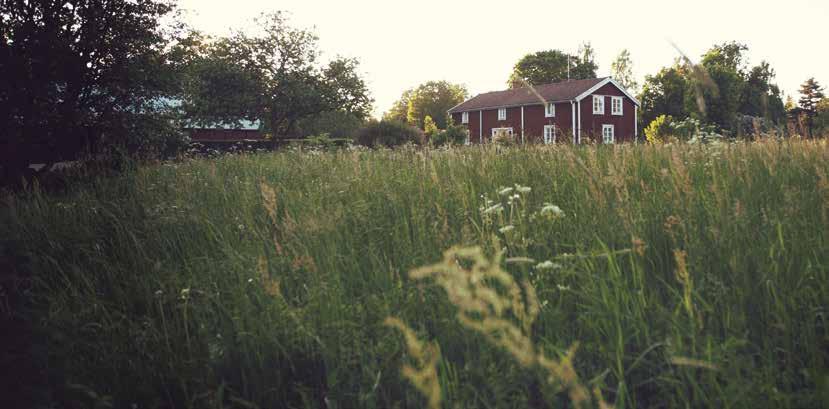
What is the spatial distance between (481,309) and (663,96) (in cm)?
6045

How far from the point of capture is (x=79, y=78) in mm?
11758

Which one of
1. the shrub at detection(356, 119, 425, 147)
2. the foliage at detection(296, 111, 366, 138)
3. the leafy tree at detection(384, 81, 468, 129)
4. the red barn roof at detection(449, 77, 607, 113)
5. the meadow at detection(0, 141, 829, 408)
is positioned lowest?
the meadow at detection(0, 141, 829, 408)

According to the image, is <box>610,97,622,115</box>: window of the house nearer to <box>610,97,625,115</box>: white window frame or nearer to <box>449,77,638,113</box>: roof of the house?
<box>610,97,625,115</box>: white window frame

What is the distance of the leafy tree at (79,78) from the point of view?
10.8m

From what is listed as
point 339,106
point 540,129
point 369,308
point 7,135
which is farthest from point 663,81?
point 369,308

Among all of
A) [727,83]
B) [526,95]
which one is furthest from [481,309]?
[727,83]

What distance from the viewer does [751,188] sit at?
3.49 meters

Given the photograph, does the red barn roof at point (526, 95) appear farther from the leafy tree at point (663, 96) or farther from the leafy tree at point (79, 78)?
the leafy tree at point (79, 78)

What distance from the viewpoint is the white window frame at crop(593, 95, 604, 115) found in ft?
141

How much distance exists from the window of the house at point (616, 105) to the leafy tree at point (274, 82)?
66.9 ft

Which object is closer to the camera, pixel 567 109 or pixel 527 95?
pixel 567 109

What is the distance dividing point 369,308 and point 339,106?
33.3 meters

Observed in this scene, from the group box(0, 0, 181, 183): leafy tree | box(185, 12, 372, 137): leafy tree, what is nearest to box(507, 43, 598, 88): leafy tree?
box(185, 12, 372, 137): leafy tree

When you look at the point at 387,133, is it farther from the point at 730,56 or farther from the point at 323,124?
the point at 730,56
